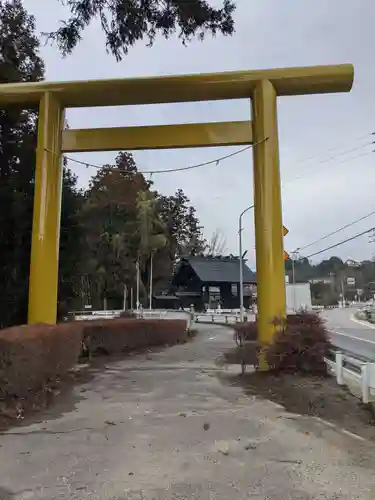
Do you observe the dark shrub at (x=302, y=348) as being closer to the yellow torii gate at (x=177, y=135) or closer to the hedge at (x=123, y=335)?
the yellow torii gate at (x=177, y=135)

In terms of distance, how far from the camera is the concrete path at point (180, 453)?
3.91 metres

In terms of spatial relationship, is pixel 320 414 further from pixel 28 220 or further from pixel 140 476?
pixel 28 220

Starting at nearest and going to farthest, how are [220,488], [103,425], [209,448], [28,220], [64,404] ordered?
[220,488] → [209,448] → [103,425] → [64,404] → [28,220]

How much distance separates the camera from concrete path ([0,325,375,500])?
3908 mm

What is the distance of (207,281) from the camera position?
159 ft

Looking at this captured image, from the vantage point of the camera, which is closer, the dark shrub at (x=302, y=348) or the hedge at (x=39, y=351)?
the hedge at (x=39, y=351)

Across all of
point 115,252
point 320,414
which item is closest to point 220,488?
point 320,414

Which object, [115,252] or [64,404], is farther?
[115,252]

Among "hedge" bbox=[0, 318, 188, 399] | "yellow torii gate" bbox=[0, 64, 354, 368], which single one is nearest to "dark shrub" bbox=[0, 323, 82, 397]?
"hedge" bbox=[0, 318, 188, 399]

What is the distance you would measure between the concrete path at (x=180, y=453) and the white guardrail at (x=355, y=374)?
1.16 meters

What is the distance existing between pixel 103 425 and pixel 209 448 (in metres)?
1.64

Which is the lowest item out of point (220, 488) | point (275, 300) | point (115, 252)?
point (220, 488)

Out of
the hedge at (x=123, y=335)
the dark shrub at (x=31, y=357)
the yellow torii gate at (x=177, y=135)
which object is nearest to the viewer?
the dark shrub at (x=31, y=357)

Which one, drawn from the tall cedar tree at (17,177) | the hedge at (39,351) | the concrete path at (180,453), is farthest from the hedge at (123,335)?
the concrete path at (180,453)
